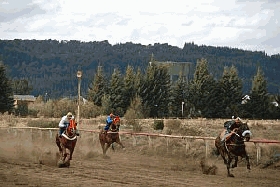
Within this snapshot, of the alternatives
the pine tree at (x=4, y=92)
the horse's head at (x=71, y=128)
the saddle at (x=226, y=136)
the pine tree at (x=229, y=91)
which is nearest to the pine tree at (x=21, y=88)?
→ the pine tree at (x=4, y=92)

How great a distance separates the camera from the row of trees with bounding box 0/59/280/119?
7950 centimetres

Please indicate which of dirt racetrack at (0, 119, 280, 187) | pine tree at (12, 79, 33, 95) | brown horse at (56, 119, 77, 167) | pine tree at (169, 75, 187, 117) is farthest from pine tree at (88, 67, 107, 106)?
pine tree at (12, 79, 33, 95)

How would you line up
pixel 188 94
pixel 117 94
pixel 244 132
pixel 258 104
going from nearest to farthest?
pixel 244 132, pixel 258 104, pixel 117 94, pixel 188 94

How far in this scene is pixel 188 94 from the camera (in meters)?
82.9

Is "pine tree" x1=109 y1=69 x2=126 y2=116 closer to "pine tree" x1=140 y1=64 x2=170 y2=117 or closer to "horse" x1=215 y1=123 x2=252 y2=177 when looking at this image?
"pine tree" x1=140 y1=64 x2=170 y2=117

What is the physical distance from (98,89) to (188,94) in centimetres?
1434

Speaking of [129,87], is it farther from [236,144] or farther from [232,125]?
[236,144]

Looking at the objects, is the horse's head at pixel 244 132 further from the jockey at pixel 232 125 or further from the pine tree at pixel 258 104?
the pine tree at pixel 258 104

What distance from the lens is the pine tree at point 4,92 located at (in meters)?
68.9

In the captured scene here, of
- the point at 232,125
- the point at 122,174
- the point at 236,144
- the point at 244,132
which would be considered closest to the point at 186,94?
the point at 232,125

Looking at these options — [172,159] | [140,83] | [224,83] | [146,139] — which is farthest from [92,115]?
[172,159]

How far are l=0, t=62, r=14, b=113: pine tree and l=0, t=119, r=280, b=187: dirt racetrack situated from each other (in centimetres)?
3915

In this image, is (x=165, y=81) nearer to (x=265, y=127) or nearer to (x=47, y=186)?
(x=265, y=127)

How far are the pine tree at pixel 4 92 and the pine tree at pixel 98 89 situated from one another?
1499 centimetres
